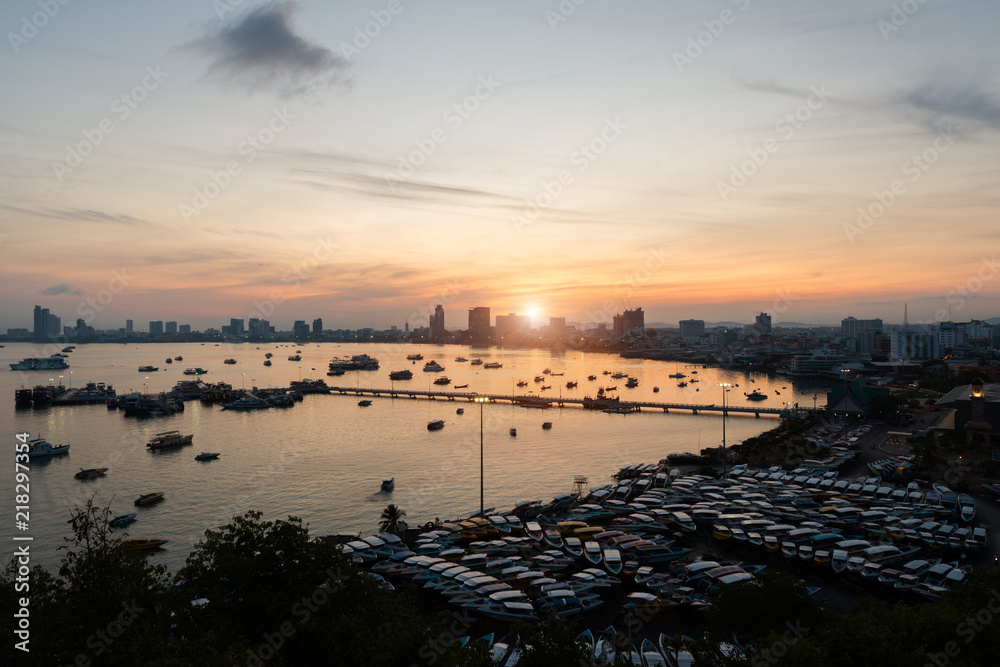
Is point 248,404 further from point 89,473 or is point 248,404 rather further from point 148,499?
point 148,499

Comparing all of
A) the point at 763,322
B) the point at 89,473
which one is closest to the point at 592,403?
the point at 89,473

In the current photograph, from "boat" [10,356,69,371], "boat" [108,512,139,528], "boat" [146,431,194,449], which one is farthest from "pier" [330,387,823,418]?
"boat" [10,356,69,371]

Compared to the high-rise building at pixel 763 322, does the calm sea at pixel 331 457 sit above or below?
below

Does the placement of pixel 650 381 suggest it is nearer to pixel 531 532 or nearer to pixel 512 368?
pixel 512 368

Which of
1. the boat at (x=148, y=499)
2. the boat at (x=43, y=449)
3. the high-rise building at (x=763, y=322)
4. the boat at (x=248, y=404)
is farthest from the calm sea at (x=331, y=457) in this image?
the high-rise building at (x=763, y=322)

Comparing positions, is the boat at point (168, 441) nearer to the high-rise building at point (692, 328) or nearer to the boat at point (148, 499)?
the boat at point (148, 499)

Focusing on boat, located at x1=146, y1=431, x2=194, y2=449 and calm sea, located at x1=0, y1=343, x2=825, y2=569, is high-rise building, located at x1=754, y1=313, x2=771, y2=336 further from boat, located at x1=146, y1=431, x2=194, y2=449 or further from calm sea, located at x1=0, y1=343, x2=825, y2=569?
boat, located at x1=146, y1=431, x2=194, y2=449
